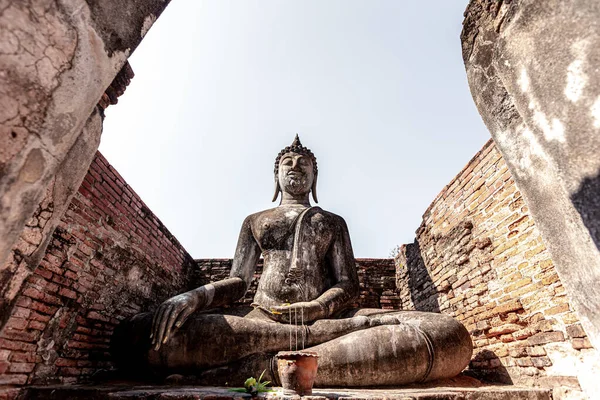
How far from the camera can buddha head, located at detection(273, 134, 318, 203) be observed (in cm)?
488

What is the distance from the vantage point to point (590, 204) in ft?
3.25

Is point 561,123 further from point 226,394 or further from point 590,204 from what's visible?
point 226,394

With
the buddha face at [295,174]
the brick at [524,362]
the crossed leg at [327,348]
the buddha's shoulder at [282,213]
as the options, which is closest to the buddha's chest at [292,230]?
the buddha's shoulder at [282,213]

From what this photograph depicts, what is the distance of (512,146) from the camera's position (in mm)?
1453

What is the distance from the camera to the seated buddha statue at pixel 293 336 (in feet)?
9.14

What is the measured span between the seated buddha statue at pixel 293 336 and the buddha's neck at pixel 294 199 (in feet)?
3.36

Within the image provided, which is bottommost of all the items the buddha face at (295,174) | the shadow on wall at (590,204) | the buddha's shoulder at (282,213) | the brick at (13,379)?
the brick at (13,379)

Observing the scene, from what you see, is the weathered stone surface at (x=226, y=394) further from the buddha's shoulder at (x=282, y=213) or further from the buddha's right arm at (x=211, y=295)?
the buddha's shoulder at (x=282, y=213)

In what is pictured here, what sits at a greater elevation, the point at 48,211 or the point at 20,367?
the point at 48,211

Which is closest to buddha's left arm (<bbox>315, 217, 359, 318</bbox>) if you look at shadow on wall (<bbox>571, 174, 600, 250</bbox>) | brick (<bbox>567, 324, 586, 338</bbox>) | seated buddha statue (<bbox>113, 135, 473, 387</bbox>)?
seated buddha statue (<bbox>113, 135, 473, 387</bbox>)

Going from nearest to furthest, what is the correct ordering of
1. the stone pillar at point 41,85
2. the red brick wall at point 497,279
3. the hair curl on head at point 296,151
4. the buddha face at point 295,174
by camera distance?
1. the stone pillar at point 41,85
2. the red brick wall at point 497,279
3. the buddha face at point 295,174
4. the hair curl on head at point 296,151

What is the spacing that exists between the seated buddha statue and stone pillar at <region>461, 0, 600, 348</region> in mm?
1987

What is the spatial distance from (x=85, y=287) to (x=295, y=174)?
9.60 feet

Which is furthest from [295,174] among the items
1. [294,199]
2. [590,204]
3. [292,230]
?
[590,204]
